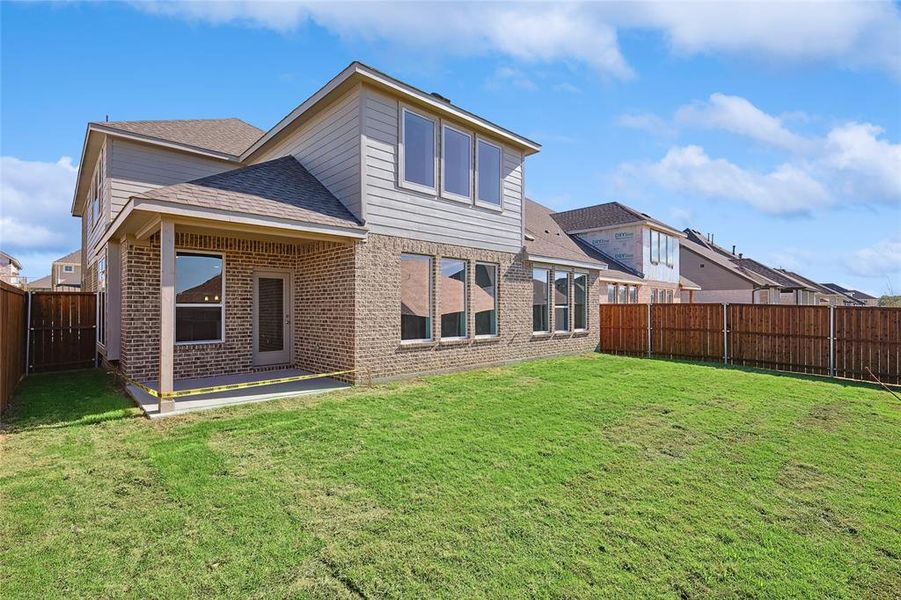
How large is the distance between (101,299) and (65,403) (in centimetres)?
500

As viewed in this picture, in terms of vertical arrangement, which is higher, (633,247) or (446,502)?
(633,247)

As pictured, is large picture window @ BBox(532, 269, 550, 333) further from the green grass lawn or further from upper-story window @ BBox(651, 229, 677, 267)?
upper-story window @ BBox(651, 229, 677, 267)

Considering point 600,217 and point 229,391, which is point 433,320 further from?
point 600,217

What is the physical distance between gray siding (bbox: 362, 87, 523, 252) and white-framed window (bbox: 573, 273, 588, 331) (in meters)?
3.68

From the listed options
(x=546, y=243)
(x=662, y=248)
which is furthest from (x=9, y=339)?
(x=662, y=248)

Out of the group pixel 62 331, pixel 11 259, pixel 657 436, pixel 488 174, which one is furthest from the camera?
pixel 11 259

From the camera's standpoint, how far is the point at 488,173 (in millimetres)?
11469

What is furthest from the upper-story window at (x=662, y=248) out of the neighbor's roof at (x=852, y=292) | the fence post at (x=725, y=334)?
the neighbor's roof at (x=852, y=292)

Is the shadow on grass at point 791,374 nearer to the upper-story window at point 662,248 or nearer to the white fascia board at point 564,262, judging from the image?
the white fascia board at point 564,262

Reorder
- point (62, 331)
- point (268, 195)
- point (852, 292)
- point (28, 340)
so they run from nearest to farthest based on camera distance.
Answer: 1. point (268, 195)
2. point (28, 340)
3. point (62, 331)
4. point (852, 292)

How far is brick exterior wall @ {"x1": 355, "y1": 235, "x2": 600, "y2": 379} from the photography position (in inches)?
345

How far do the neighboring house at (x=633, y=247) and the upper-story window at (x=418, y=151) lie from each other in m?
13.1

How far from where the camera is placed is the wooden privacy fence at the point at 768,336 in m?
10.8

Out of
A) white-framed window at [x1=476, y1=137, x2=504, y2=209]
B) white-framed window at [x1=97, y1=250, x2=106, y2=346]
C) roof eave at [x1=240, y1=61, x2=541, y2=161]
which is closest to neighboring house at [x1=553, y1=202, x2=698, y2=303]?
white-framed window at [x1=476, y1=137, x2=504, y2=209]
